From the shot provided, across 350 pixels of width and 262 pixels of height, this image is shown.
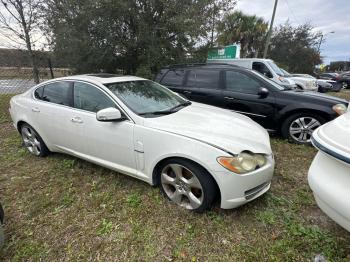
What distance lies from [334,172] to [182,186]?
54.6 inches

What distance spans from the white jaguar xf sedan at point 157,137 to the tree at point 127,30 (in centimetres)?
499

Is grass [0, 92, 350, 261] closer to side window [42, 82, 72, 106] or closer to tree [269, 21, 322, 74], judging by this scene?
side window [42, 82, 72, 106]

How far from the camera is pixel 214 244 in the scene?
214 cm

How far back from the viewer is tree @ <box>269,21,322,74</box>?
80.5 ft

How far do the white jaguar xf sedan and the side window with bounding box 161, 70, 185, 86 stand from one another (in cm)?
207

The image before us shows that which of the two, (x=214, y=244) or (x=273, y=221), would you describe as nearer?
(x=214, y=244)

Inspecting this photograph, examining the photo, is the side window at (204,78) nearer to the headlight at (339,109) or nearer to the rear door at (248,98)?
the rear door at (248,98)

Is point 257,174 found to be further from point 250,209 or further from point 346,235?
point 346,235

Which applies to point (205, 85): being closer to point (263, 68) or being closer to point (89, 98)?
point (89, 98)

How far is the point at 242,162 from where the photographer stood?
86.1 inches

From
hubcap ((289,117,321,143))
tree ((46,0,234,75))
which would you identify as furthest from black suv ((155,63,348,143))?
tree ((46,0,234,75))

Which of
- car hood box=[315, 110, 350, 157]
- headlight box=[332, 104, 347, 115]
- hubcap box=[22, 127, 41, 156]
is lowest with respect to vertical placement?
hubcap box=[22, 127, 41, 156]

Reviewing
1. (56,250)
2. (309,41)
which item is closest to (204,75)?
(56,250)

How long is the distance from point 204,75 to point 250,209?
3.43 metres
